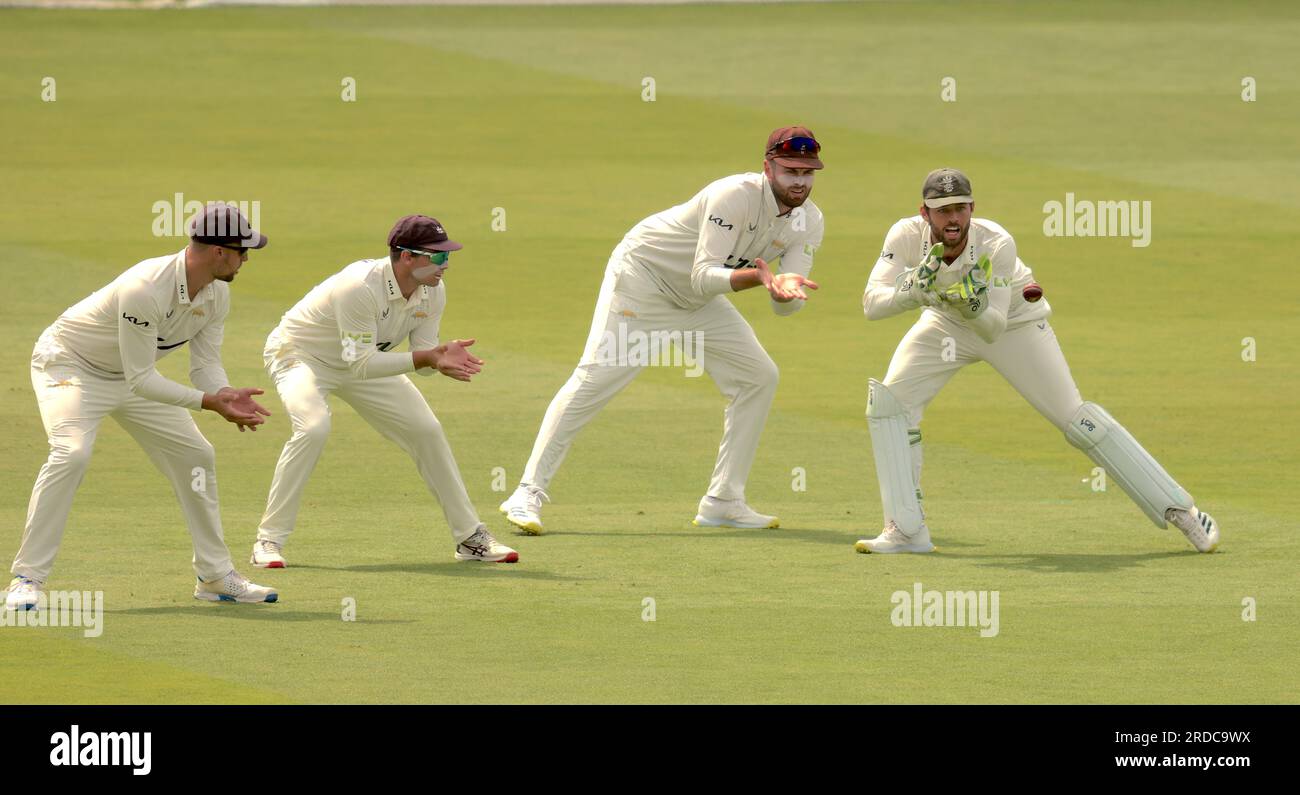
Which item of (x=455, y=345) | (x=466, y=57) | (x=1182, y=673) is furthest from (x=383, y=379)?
(x=466, y=57)

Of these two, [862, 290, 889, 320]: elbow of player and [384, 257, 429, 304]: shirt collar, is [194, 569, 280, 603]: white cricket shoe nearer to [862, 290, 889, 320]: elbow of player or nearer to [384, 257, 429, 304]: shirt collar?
[384, 257, 429, 304]: shirt collar

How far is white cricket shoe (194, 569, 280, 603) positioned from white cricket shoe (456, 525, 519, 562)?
4.18 ft

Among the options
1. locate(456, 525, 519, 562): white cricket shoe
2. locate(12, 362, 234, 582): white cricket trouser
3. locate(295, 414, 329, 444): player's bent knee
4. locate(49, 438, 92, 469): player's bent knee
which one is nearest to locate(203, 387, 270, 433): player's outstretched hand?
locate(12, 362, 234, 582): white cricket trouser

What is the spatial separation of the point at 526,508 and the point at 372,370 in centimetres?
150

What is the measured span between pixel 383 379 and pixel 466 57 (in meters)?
18.1

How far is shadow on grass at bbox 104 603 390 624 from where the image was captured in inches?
360

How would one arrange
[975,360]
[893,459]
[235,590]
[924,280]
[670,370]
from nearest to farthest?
[235,590] → [924,280] → [893,459] → [975,360] → [670,370]

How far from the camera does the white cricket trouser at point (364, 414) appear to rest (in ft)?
34.2

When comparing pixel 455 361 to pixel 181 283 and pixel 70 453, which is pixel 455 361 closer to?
pixel 181 283

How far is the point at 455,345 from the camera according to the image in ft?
32.2

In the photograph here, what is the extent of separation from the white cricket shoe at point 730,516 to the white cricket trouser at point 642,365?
1.8 inches

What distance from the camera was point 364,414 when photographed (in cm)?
1065

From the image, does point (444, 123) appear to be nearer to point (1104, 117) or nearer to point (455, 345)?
point (1104, 117)

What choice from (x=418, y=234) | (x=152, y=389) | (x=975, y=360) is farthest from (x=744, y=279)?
(x=152, y=389)
